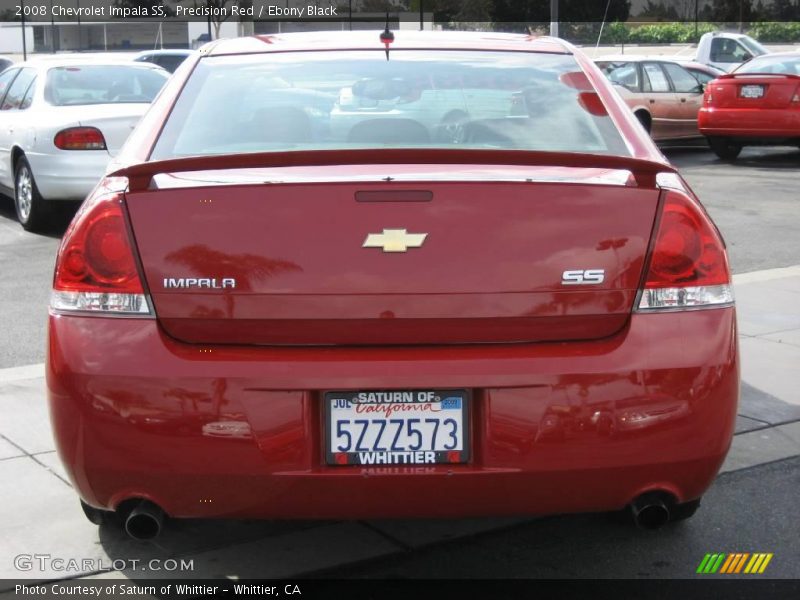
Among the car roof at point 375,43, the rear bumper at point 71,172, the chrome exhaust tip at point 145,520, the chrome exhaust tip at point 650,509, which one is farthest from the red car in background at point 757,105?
the chrome exhaust tip at point 145,520

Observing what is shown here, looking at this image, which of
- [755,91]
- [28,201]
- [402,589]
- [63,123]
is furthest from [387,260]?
[755,91]

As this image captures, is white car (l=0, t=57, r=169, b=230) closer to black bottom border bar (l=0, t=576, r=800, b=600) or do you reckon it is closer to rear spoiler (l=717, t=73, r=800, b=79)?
black bottom border bar (l=0, t=576, r=800, b=600)

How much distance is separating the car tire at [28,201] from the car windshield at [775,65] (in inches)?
396

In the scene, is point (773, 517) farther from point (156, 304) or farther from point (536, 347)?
point (156, 304)

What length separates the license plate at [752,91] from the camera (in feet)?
53.2

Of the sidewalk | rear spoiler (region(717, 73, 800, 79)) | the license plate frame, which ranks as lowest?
the license plate frame

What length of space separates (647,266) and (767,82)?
1391 cm

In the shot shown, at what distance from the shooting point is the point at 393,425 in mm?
3070

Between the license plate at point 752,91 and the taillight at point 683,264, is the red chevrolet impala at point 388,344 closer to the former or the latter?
the taillight at point 683,264

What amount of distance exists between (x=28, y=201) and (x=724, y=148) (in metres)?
10.1

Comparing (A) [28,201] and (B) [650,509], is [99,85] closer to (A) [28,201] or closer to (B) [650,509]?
(A) [28,201]

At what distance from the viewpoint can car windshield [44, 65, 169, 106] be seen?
10.8m

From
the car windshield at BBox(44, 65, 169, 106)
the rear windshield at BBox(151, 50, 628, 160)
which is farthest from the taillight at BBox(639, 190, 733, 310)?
the car windshield at BBox(44, 65, 169, 106)

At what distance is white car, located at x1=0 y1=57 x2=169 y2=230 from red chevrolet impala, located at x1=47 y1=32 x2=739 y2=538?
712 centimetres
